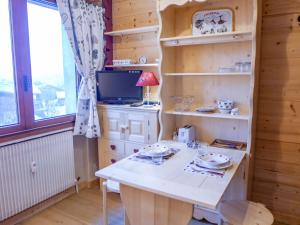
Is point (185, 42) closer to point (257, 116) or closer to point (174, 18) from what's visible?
point (174, 18)

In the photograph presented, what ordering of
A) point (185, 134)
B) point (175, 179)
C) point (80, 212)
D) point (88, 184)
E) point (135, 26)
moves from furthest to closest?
point (88, 184), point (135, 26), point (80, 212), point (185, 134), point (175, 179)

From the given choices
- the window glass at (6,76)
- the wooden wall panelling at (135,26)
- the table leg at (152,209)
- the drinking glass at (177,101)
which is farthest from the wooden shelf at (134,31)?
the table leg at (152,209)

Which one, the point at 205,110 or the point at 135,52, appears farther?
the point at 135,52

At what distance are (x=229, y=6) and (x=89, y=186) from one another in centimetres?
252

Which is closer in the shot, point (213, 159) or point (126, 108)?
point (213, 159)

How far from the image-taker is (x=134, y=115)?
103 inches

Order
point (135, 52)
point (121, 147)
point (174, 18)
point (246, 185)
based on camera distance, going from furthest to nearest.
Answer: point (135, 52)
point (121, 147)
point (174, 18)
point (246, 185)

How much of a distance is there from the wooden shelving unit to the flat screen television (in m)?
0.46

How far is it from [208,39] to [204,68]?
0.33 meters

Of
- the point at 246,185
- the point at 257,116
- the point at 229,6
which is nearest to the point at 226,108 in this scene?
the point at 257,116

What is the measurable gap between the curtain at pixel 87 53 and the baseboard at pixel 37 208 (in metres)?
0.70

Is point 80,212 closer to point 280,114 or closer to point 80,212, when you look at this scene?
point 80,212

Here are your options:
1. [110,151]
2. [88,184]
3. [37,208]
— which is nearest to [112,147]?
[110,151]

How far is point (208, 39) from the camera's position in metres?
2.18
